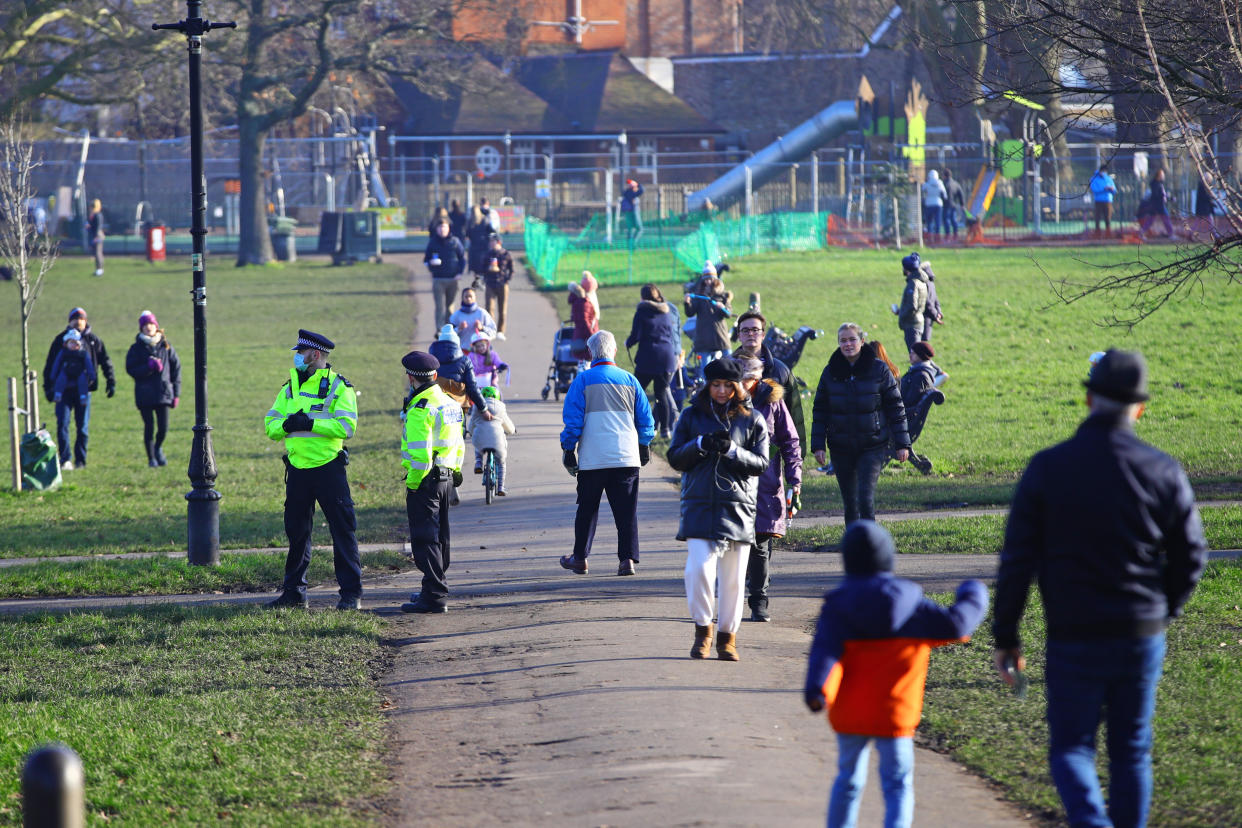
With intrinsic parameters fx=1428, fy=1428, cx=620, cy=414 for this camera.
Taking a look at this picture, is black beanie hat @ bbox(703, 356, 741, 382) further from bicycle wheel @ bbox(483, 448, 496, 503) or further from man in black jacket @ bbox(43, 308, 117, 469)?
man in black jacket @ bbox(43, 308, 117, 469)

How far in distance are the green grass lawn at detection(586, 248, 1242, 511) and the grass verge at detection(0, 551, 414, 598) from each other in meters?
5.49

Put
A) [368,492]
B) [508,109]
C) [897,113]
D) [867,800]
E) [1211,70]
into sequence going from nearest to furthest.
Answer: [867,800]
[1211,70]
[368,492]
[897,113]
[508,109]

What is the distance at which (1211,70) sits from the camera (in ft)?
33.3

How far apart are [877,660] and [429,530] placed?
555 cm

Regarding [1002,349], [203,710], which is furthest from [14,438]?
[1002,349]

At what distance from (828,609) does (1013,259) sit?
103ft

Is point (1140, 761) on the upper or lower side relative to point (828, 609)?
lower

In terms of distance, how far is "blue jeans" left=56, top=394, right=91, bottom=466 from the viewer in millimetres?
18766

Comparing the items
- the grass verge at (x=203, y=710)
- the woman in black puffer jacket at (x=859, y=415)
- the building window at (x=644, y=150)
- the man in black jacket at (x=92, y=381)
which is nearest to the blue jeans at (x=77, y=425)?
the man in black jacket at (x=92, y=381)

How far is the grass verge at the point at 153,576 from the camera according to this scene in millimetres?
11391

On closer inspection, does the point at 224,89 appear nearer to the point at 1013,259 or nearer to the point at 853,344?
the point at 1013,259

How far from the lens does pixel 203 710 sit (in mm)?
7820

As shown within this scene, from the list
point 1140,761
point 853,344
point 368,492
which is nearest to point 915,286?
point 368,492

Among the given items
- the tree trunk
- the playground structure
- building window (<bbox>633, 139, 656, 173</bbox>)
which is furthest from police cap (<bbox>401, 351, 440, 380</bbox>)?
building window (<bbox>633, 139, 656, 173</bbox>)
